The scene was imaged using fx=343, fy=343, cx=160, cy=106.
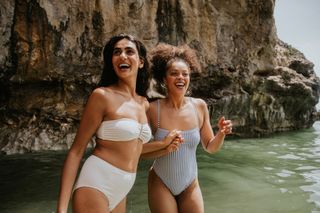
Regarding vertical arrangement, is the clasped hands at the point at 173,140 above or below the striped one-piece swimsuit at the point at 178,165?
above

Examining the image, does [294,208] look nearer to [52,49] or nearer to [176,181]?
[176,181]

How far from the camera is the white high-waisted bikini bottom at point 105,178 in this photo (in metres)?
2.36

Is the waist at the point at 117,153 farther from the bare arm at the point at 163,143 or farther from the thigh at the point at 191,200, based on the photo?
A: the thigh at the point at 191,200

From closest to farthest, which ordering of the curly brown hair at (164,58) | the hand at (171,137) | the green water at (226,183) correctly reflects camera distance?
1. the hand at (171,137)
2. the curly brown hair at (164,58)
3. the green water at (226,183)

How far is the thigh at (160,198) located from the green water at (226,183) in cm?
225

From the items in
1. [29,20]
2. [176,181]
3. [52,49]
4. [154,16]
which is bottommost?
[176,181]

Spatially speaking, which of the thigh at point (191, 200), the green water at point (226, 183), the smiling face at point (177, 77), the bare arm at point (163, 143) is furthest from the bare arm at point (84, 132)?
the green water at point (226, 183)

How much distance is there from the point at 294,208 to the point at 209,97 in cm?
926

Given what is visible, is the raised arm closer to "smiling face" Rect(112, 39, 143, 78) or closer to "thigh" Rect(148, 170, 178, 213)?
"thigh" Rect(148, 170, 178, 213)

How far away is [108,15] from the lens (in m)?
9.98

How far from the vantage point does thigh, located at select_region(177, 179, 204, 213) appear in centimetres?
304

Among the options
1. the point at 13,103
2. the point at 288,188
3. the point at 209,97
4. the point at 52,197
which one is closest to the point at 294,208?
the point at 288,188

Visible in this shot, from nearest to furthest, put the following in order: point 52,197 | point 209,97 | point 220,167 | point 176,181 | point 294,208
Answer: point 176,181, point 294,208, point 52,197, point 220,167, point 209,97

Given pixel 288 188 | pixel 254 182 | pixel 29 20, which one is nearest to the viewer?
pixel 288 188
